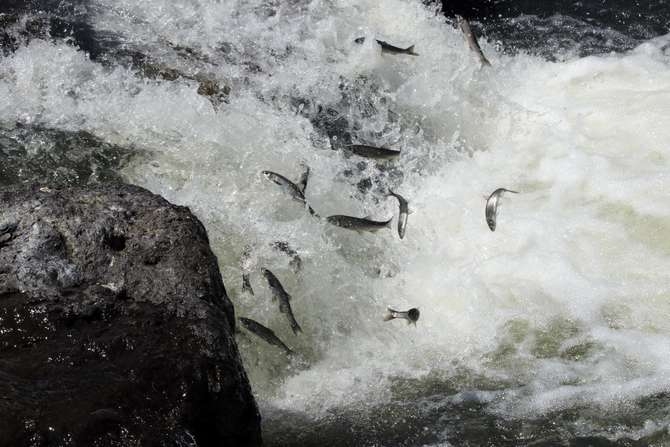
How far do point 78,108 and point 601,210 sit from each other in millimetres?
4634

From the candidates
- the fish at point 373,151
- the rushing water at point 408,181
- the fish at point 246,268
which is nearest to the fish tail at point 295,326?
the rushing water at point 408,181

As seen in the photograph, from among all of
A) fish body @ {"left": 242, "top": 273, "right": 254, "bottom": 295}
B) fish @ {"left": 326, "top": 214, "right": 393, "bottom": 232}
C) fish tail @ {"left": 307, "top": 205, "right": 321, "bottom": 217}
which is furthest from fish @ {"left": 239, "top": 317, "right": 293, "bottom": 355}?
fish tail @ {"left": 307, "top": 205, "right": 321, "bottom": 217}

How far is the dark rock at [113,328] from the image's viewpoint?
3.18 meters

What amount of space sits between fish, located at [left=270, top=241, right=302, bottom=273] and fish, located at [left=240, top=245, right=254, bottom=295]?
0.63ft

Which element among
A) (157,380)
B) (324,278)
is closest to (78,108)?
(324,278)

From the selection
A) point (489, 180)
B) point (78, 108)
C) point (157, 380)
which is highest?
point (157, 380)

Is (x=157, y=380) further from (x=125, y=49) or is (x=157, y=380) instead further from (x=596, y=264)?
(x=125, y=49)

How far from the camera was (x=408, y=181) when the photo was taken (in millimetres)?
6793

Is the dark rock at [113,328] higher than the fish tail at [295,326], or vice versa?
the dark rock at [113,328]

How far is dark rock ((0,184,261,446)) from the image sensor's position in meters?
3.18

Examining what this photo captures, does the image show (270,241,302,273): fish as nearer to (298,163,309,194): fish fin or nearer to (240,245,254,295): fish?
(240,245,254,295): fish

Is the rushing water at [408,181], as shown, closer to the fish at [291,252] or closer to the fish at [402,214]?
the fish at [291,252]

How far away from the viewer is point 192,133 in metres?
6.66

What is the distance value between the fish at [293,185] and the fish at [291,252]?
0.44 metres
